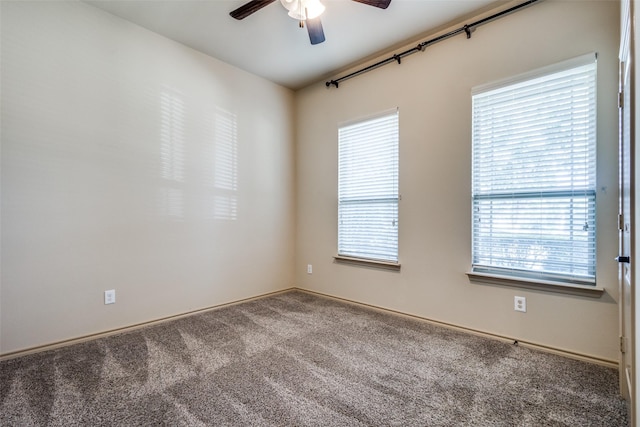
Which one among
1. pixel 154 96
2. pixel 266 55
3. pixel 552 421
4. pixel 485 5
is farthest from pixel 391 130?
pixel 552 421

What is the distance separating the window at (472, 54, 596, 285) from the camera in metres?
2.09

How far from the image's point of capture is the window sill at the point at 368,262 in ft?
10.3

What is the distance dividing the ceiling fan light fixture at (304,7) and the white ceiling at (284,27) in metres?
0.46

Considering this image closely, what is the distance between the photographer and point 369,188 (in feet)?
11.0

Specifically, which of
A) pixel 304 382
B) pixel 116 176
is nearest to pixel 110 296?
pixel 116 176

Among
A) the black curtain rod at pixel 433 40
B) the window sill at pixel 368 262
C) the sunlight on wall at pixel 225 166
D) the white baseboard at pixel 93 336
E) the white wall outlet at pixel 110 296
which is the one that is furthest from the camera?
the sunlight on wall at pixel 225 166

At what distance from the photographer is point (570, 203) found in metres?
2.15

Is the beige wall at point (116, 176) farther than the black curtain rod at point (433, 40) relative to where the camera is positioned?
No

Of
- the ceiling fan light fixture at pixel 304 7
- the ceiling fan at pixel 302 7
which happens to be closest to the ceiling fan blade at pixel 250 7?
the ceiling fan at pixel 302 7

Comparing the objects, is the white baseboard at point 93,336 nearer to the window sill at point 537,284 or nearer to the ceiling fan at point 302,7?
the window sill at point 537,284

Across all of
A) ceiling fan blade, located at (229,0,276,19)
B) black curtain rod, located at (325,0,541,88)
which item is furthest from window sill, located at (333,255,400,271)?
ceiling fan blade, located at (229,0,276,19)

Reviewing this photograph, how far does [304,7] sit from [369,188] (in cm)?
186

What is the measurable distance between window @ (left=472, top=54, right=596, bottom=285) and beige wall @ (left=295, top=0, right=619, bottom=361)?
0.26 feet

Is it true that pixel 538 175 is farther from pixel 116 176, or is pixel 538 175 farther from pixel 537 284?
pixel 116 176
